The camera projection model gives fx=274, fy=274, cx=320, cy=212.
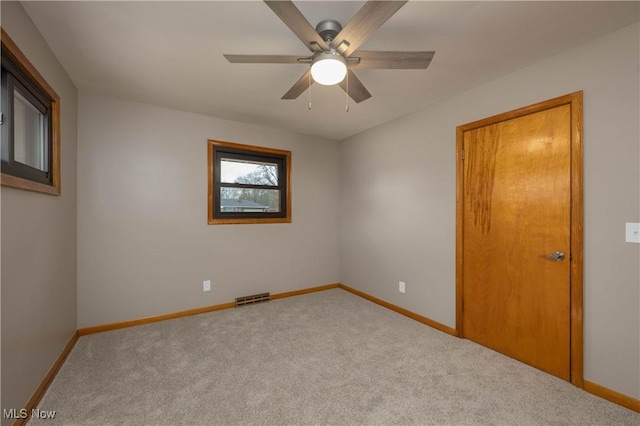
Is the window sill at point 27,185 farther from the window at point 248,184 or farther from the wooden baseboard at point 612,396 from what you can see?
the wooden baseboard at point 612,396

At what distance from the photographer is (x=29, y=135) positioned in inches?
75.9

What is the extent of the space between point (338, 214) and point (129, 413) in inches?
133

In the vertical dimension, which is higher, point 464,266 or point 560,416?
point 464,266

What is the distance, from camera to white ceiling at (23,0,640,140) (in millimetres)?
1610

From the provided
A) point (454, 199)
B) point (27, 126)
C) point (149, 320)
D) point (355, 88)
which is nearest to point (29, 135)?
point (27, 126)

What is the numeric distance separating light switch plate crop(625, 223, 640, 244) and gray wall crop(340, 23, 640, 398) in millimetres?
27

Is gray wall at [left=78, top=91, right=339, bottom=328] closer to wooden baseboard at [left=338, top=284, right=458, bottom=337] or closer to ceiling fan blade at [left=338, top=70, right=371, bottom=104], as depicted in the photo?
wooden baseboard at [left=338, top=284, right=458, bottom=337]

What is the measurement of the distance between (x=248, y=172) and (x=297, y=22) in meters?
2.62

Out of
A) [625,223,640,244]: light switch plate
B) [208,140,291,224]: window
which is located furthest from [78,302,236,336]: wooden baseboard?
[625,223,640,244]: light switch plate

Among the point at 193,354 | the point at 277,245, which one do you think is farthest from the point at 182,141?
the point at 193,354

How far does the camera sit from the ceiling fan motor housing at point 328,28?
1.64 m

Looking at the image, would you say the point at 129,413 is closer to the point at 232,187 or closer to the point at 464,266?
the point at 232,187

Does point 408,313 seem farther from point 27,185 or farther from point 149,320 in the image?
point 27,185

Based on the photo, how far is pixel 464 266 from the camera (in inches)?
106
